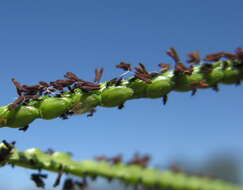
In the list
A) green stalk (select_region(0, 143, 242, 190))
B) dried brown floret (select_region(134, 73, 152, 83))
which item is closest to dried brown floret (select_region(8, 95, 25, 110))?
green stalk (select_region(0, 143, 242, 190))

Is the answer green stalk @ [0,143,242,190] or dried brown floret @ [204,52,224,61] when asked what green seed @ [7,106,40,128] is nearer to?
green stalk @ [0,143,242,190]

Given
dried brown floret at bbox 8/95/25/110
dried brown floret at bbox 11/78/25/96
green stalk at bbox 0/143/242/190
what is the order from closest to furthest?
dried brown floret at bbox 8/95/25/110 → dried brown floret at bbox 11/78/25/96 → green stalk at bbox 0/143/242/190

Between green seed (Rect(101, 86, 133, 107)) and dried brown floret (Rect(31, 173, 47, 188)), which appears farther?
dried brown floret (Rect(31, 173, 47, 188))

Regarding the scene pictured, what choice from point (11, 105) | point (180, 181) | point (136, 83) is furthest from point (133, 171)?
point (11, 105)

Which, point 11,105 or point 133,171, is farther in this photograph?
point 133,171

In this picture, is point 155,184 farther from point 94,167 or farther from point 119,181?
point 94,167

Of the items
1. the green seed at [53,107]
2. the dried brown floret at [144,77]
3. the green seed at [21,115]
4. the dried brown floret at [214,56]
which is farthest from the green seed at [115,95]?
the dried brown floret at [214,56]
